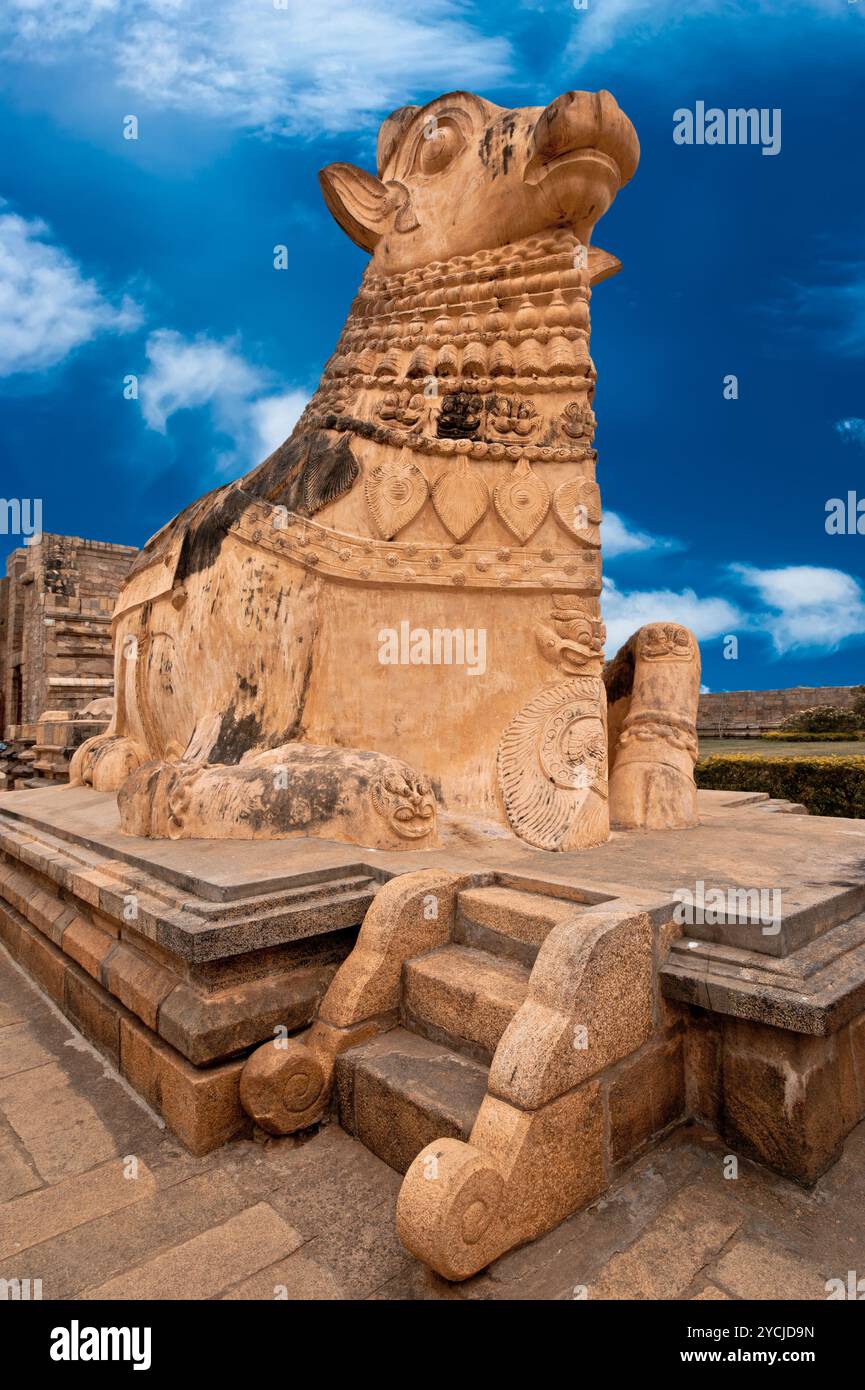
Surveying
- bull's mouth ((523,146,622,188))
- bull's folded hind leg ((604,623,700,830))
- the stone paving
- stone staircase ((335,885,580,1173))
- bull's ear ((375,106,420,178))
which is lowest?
the stone paving

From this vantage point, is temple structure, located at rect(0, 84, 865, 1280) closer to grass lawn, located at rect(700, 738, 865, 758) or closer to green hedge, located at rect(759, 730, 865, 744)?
grass lawn, located at rect(700, 738, 865, 758)

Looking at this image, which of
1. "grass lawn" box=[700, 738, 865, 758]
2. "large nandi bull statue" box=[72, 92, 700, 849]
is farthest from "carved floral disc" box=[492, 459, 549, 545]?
"grass lawn" box=[700, 738, 865, 758]

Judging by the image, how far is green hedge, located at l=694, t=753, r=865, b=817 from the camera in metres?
7.38

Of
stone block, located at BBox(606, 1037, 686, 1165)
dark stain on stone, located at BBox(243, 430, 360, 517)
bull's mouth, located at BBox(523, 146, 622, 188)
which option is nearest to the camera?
stone block, located at BBox(606, 1037, 686, 1165)

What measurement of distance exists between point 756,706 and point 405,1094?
951 inches

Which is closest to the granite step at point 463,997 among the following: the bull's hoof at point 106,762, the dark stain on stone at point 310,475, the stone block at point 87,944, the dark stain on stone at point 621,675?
the stone block at point 87,944

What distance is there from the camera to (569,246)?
3846mm

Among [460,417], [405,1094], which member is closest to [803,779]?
[460,417]

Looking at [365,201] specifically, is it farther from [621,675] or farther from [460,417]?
[621,675]

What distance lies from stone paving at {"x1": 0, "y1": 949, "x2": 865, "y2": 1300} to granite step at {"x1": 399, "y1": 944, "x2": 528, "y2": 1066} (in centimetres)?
38

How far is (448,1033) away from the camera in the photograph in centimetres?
216

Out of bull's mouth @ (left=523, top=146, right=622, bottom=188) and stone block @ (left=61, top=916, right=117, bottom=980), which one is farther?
bull's mouth @ (left=523, top=146, right=622, bottom=188)

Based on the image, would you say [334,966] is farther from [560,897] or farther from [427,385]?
[427,385]
